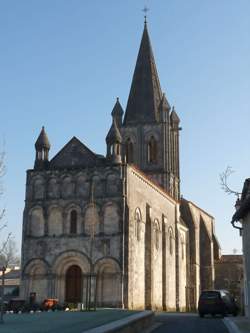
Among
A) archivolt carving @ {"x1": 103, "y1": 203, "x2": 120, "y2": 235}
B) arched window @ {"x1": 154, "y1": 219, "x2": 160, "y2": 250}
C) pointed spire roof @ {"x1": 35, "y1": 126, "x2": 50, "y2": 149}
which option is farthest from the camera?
arched window @ {"x1": 154, "y1": 219, "x2": 160, "y2": 250}

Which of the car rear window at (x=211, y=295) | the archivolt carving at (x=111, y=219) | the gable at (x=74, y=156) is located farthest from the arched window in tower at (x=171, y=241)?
the car rear window at (x=211, y=295)

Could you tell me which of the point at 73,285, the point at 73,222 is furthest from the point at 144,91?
the point at 73,285

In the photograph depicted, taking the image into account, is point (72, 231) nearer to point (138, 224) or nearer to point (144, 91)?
point (138, 224)

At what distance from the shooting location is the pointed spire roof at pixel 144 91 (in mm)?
68438

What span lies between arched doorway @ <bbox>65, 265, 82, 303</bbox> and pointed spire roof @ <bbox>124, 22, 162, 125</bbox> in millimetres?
26605

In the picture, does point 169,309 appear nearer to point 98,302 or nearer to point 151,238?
point 151,238

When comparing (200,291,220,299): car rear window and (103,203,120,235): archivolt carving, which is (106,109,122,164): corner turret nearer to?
(103,203,120,235): archivolt carving

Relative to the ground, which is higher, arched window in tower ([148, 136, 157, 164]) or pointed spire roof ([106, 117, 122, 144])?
arched window in tower ([148, 136, 157, 164])

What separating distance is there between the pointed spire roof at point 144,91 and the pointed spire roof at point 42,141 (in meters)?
20.1

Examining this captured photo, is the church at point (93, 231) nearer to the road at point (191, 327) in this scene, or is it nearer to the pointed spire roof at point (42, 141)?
the pointed spire roof at point (42, 141)

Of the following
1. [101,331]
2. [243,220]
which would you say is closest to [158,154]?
[243,220]

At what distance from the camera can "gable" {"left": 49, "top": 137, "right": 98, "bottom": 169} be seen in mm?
47406

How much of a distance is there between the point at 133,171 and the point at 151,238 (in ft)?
21.3

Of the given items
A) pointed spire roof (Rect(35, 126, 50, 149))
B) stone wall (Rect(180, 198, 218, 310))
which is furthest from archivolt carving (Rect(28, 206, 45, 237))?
stone wall (Rect(180, 198, 218, 310))
